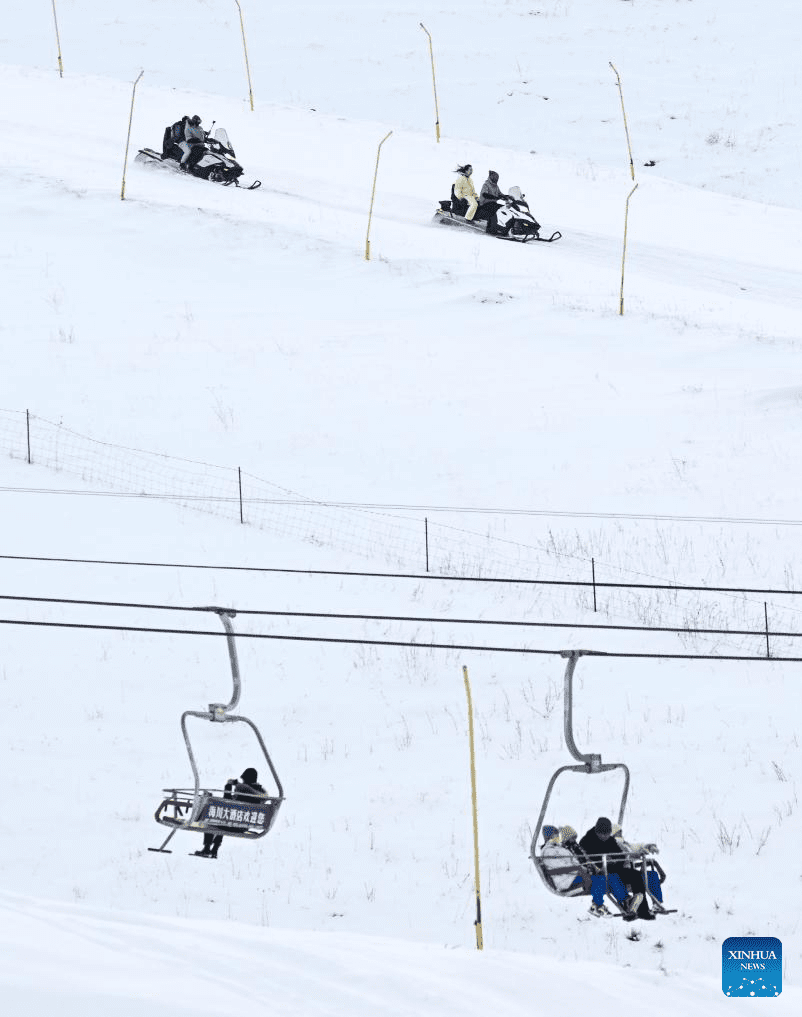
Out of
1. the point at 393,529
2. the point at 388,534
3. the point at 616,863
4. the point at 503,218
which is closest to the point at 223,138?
the point at 503,218

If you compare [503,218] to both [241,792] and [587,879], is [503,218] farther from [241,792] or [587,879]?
[587,879]

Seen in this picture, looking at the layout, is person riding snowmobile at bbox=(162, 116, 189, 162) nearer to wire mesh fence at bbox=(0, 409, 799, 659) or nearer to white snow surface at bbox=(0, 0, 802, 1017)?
white snow surface at bbox=(0, 0, 802, 1017)

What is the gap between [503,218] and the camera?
3269 cm

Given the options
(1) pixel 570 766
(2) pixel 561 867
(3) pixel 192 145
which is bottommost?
(2) pixel 561 867

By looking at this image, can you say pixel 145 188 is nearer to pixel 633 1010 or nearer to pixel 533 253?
pixel 533 253

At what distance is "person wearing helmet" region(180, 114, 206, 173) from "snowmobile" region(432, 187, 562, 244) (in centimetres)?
606

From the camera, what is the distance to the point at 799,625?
1895 centimetres

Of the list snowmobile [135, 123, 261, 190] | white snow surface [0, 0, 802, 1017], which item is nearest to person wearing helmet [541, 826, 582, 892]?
white snow surface [0, 0, 802, 1017]

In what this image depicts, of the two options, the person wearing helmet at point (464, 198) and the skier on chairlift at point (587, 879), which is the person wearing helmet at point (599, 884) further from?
the person wearing helmet at point (464, 198)

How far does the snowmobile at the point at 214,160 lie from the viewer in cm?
3581

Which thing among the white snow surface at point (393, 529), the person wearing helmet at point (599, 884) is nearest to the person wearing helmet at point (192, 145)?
the white snow surface at point (393, 529)

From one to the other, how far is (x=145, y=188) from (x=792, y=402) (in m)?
16.8

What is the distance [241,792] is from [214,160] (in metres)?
27.1

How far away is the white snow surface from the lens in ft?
42.7
